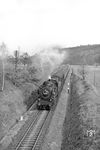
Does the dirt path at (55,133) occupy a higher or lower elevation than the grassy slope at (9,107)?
lower

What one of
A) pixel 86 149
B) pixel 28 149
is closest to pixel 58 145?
pixel 28 149

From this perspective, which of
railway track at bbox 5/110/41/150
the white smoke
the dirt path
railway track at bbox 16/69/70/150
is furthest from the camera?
the white smoke

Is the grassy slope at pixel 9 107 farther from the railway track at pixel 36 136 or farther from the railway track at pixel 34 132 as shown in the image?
the railway track at pixel 36 136

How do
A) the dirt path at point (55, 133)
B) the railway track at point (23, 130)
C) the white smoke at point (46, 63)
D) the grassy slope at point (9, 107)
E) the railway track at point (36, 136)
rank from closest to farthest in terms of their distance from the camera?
the railway track at point (36, 136) < the railway track at point (23, 130) < the dirt path at point (55, 133) < the grassy slope at point (9, 107) < the white smoke at point (46, 63)

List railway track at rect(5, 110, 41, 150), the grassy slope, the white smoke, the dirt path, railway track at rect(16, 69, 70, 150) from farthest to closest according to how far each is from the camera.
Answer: the white smoke → the grassy slope → the dirt path → railway track at rect(5, 110, 41, 150) → railway track at rect(16, 69, 70, 150)

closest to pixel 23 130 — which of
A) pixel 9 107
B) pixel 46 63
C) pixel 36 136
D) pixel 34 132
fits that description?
pixel 34 132

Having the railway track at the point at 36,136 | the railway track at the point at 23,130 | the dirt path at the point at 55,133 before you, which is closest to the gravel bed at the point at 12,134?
the railway track at the point at 23,130

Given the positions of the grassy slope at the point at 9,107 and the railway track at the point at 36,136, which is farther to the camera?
the grassy slope at the point at 9,107

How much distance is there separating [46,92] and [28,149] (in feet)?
50.7

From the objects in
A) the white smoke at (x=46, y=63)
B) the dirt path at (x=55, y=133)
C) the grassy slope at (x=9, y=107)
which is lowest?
the dirt path at (x=55, y=133)

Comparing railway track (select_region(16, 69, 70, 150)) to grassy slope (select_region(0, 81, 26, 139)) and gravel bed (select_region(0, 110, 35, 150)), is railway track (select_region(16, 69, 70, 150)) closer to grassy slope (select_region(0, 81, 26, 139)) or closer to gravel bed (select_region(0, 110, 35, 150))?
gravel bed (select_region(0, 110, 35, 150))

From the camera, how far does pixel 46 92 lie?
114 ft

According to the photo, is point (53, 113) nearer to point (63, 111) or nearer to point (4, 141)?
point (63, 111)

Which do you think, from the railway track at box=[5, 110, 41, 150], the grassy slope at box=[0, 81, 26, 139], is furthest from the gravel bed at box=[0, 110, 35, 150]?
the grassy slope at box=[0, 81, 26, 139]
